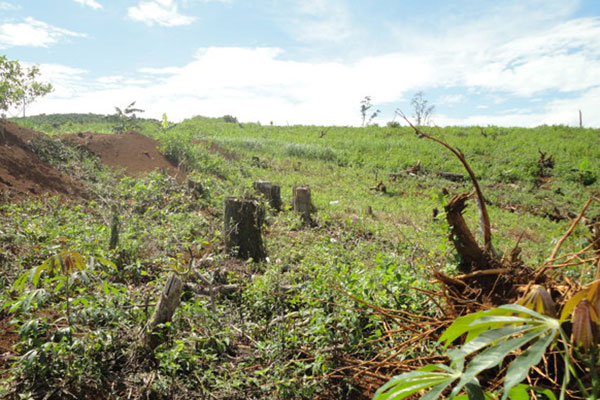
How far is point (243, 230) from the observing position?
186 inches

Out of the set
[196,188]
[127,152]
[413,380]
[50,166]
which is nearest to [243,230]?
[196,188]

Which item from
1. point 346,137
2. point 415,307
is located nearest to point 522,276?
point 415,307

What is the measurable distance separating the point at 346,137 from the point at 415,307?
19424 mm

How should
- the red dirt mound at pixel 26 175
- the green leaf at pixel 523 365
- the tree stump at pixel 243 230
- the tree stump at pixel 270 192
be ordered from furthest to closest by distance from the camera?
the tree stump at pixel 270 192, the red dirt mound at pixel 26 175, the tree stump at pixel 243 230, the green leaf at pixel 523 365

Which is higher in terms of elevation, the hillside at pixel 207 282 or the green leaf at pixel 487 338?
the green leaf at pixel 487 338

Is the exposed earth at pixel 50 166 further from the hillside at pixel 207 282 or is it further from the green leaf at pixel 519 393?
the green leaf at pixel 519 393

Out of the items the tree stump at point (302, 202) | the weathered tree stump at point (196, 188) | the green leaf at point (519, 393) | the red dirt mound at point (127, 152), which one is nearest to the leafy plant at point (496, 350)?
the green leaf at point (519, 393)

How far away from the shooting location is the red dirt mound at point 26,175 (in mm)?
6086

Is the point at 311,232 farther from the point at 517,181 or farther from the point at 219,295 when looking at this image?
the point at 517,181

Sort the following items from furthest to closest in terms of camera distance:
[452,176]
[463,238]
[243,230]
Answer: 1. [452,176]
2. [243,230]
3. [463,238]

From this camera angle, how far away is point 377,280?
10.8 ft

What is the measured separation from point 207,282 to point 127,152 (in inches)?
292

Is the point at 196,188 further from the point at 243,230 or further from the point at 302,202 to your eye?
the point at 243,230

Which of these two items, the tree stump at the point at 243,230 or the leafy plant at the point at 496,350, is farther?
the tree stump at the point at 243,230
